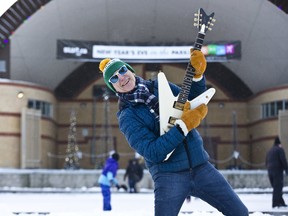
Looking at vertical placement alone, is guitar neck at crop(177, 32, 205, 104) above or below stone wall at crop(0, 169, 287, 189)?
above

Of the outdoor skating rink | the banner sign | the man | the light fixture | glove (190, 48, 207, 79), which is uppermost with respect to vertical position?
the banner sign

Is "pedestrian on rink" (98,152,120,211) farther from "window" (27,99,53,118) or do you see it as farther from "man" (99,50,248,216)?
"window" (27,99,53,118)

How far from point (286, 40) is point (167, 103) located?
84.0ft

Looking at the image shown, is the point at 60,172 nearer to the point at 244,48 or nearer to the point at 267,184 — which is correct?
the point at 267,184

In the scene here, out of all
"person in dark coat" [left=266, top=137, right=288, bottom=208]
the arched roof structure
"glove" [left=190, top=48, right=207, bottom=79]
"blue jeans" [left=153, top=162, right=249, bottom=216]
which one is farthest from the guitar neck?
the arched roof structure

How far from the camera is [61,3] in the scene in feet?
92.0

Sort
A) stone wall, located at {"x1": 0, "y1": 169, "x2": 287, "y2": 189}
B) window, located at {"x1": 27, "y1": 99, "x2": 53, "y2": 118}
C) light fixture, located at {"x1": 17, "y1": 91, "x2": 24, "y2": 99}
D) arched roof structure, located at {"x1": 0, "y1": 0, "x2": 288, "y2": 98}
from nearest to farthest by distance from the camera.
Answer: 1. stone wall, located at {"x1": 0, "y1": 169, "x2": 287, "y2": 189}
2. light fixture, located at {"x1": 17, "y1": 91, "x2": 24, "y2": 99}
3. window, located at {"x1": 27, "y1": 99, "x2": 53, "y2": 118}
4. arched roof structure, located at {"x1": 0, "y1": 0, "x2": 288, "y2": 98}

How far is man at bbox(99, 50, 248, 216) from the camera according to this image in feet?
12.2

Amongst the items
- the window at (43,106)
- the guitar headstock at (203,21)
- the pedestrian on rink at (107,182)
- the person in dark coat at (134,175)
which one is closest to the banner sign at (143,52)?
the window at (43,106)

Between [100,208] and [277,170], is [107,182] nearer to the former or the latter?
[100,208]

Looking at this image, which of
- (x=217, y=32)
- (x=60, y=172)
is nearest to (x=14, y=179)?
(x=60, y=172)

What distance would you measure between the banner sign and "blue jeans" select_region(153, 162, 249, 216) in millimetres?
22755

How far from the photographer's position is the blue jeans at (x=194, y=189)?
375cm

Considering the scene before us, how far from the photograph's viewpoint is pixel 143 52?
28.0 metres
